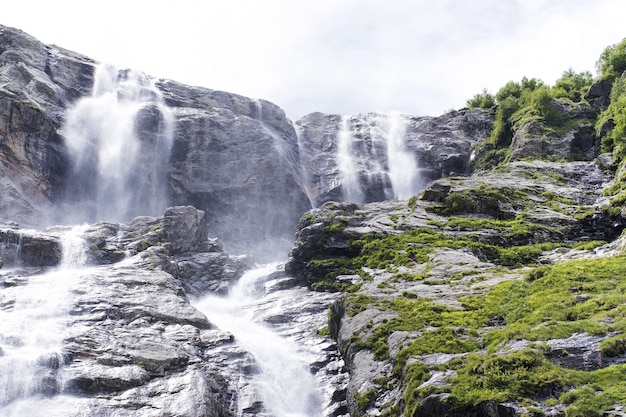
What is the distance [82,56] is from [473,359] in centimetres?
7459

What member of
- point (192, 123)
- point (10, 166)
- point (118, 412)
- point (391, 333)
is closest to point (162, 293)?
point (118, 412)

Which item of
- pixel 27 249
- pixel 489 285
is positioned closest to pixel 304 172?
pixel 27 249

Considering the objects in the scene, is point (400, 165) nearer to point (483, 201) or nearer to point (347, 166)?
point (347, 166)

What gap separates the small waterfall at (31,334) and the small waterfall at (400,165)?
42.5 meters

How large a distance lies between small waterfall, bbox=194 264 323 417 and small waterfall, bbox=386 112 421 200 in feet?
115

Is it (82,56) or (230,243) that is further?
(82,56)

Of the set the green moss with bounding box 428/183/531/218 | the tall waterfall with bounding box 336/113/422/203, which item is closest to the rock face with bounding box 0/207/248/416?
the green moss with bounding box 428/183/531/218

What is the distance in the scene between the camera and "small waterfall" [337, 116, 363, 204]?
66.5m

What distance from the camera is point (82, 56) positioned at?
74000 mm

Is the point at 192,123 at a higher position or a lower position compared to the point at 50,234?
higher

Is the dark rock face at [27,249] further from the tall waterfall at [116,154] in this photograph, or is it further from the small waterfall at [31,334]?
the tall waterfall at [116,154]

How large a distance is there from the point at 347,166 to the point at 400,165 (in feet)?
23.6

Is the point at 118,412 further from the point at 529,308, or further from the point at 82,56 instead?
the point at 82,56

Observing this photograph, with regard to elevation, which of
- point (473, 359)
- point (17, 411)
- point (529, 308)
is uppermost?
point (529, 308)
